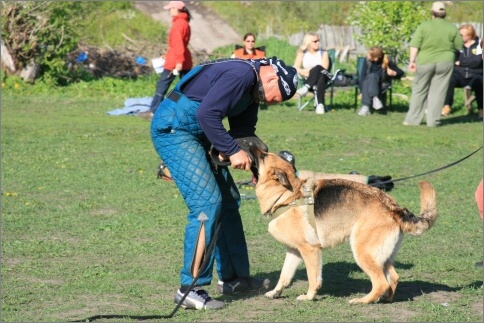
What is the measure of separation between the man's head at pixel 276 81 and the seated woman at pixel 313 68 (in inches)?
480

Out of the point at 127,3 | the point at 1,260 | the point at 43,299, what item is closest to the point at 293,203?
the point at 43,299

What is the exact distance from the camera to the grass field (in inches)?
250

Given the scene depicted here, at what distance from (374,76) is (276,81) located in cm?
1291

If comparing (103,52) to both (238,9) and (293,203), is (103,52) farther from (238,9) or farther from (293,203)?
(293,203)

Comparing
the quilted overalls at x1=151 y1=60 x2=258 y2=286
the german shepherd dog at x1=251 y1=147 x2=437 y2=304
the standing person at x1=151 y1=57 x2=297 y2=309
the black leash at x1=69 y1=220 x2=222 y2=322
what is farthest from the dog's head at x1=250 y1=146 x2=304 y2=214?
the black leash at x1=69 y1=220 x2=222 y2=322

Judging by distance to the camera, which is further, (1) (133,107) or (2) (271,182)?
(1) (133,107)

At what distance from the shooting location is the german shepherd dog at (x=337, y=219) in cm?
632

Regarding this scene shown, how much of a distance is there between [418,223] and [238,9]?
3294cm

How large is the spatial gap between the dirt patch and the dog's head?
2547 cm

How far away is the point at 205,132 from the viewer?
19.5 ft

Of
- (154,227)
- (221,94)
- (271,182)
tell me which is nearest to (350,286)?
(271,182)

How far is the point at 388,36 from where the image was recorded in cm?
2147

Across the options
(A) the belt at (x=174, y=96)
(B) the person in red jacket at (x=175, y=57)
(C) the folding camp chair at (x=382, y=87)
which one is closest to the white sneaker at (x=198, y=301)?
(A) the belt at (x=174, y=96)

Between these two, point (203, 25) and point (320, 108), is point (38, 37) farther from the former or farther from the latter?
point (203, 25)
